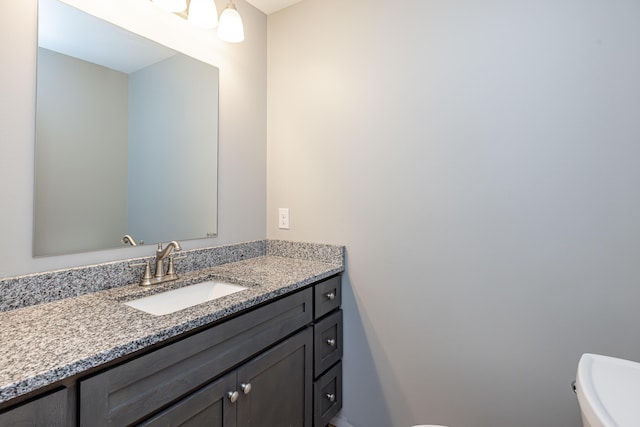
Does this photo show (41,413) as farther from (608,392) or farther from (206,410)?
(608,392)

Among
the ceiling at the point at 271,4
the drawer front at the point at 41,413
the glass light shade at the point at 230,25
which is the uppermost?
the ceiling at the point at 271,4

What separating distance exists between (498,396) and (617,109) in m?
1.17

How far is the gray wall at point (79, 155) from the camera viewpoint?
3.43 ft

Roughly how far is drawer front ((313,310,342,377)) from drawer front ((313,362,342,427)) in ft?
0.17

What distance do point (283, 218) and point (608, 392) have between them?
1.49 metres

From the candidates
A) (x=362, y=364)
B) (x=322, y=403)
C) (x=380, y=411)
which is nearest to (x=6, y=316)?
(x=322, y=403)

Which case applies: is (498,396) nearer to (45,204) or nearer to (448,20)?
(448,20)

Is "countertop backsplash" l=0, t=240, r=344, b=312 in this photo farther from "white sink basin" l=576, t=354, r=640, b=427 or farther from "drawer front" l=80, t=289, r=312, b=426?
"white sink basin" l=576, t=354, r=640, b=427

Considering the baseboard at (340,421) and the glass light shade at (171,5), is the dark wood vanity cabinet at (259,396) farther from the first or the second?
the glass light shade at (171,5)

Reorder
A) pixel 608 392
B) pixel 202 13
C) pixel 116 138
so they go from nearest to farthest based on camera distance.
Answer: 1. pixel 608 392
2. pixel 116 138
3. pixel 202 13

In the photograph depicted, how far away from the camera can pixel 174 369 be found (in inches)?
33.6

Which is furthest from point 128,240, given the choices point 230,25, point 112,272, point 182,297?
point 230,25

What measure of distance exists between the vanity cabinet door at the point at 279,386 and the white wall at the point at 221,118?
0.68 metres

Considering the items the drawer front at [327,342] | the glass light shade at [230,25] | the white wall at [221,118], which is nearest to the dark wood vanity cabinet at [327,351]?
the drawer front at [327,342]
